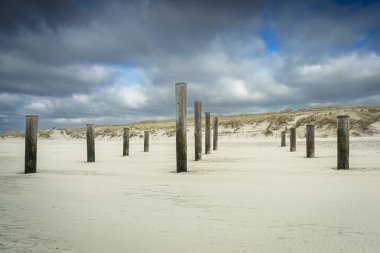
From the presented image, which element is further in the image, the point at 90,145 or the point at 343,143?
the point at 90,145

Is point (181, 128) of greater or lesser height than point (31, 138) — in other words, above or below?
above

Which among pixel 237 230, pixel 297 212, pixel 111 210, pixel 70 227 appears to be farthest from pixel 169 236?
pixel 297 212

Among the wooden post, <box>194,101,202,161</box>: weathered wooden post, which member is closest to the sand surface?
the wooden post

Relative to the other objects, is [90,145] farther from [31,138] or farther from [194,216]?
[194,216]

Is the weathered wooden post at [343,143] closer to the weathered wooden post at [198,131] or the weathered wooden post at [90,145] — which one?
the weathered wooden post at [198,131]

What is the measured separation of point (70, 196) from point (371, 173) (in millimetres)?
7025

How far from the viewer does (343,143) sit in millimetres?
9898

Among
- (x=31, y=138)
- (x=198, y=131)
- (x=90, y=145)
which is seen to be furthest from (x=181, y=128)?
(x=90, y=145)

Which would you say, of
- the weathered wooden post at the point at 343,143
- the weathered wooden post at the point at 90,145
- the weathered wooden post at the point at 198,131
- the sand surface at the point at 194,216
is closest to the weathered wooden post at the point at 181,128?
the sand surface at the point at 194,216

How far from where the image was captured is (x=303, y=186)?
676 centimetres

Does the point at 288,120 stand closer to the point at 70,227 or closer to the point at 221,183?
the point at 221,183

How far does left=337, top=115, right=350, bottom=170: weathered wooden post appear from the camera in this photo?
387 inches

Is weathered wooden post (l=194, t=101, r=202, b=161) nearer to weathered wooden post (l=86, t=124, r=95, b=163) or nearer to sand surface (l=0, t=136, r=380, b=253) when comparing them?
weathered wooden post (l=86, t=124, r=95, b=163)

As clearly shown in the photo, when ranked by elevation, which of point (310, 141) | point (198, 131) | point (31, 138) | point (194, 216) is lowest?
point (194, 216)
